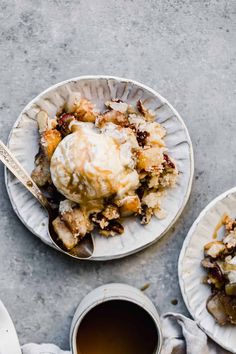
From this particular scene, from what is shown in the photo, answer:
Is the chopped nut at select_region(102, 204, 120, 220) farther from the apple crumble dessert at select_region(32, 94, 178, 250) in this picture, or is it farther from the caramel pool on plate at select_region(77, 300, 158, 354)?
the caramel pool on plate at select_region(77, 300, 158, 354)

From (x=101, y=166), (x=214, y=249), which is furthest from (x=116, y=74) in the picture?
(x=214, y=249)

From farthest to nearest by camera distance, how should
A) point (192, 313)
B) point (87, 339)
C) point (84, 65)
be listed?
point (84, 65) → point (192, 313) → point (87, 339)

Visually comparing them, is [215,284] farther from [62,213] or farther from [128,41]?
[128,41]

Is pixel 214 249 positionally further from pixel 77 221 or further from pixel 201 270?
pixel 77 221

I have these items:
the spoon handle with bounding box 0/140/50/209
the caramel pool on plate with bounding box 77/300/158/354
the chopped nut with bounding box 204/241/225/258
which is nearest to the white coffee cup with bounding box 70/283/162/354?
the caramel pool on plate with bounding box 77/300/158/354

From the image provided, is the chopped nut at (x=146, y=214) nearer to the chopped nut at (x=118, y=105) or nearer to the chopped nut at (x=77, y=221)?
the chopped nut at (x=77, y=221)

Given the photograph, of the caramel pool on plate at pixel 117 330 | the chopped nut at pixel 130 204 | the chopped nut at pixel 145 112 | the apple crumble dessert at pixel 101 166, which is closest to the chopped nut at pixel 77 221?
the apple crumble dessert at pixel 101 166

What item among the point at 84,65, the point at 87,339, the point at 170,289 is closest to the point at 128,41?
the point at 84,65
